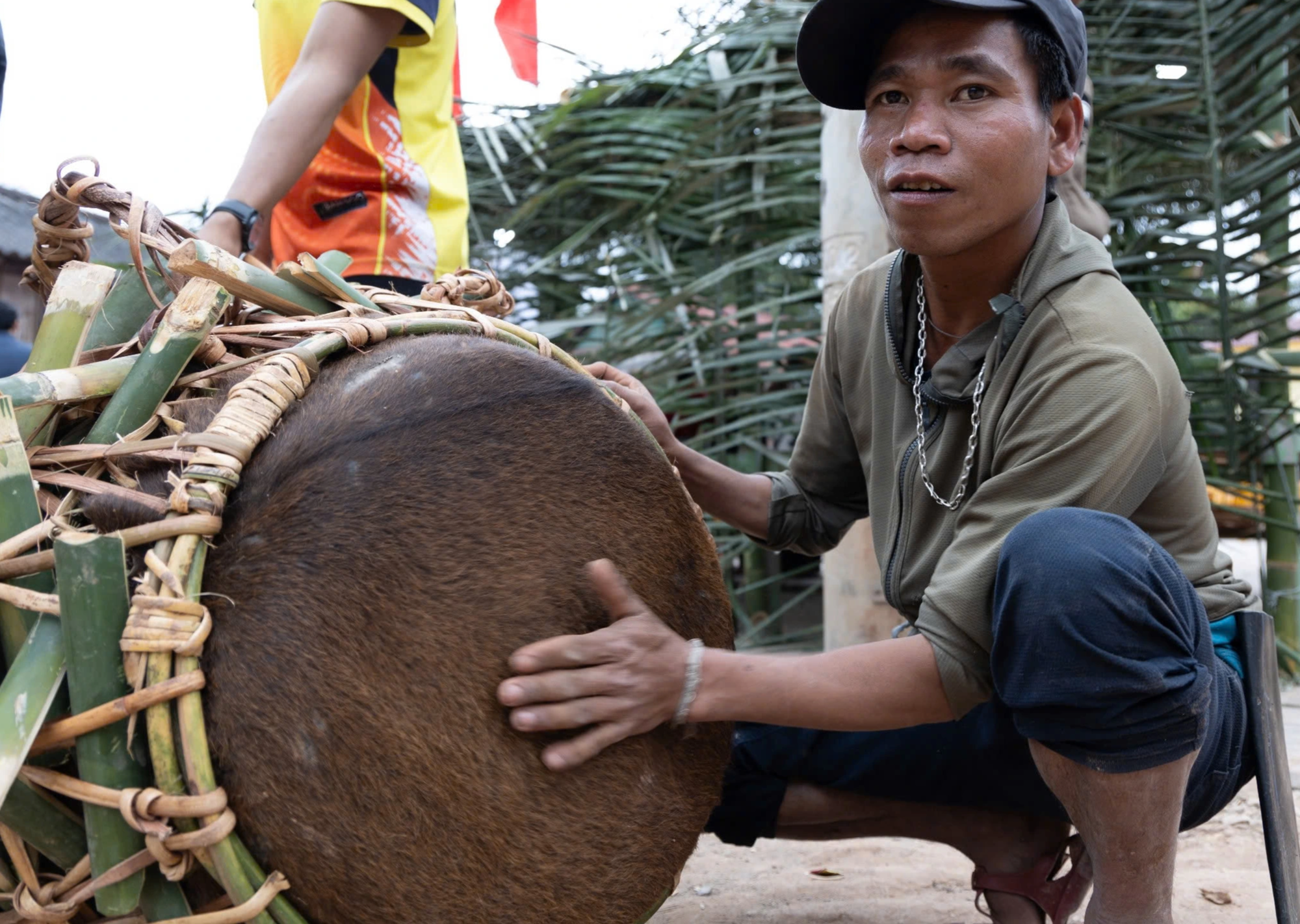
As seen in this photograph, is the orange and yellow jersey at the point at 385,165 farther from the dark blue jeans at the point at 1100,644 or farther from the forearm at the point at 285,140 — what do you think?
the dark blue jeans at the point at 1100,644

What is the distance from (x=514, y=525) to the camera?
3.81 ft

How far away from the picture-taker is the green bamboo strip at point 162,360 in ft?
3.64

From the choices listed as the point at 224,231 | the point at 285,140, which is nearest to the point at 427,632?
the point at 224,231

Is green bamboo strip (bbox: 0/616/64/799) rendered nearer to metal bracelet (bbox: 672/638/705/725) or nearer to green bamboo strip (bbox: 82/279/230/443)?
green bamboo strip (bbox: 82/279/230/443)

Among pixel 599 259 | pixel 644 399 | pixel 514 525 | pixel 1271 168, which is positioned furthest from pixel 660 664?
pixel 599 259

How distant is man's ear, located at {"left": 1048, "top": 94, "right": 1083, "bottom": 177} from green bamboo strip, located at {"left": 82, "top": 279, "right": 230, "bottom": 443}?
105 cm

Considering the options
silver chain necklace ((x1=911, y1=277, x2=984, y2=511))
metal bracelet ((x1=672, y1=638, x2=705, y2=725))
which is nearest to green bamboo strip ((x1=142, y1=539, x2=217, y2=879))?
metal bracelet ((x1=672, y1=638, x2=705, y2=725))

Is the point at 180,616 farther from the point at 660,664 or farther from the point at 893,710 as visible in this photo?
the point at 893,710

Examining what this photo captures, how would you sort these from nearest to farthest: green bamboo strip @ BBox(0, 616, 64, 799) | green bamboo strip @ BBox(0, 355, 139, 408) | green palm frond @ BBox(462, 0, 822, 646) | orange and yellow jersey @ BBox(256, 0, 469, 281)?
1. green bamboo strip @ BBox(0, 616, 64, 799)
2. green bamboo strip @ BBox(0, 355, 139, 408)
3. orange and yellow jersey @ BBox(256, 0, 469, 281)
4. green palm frond @ BBox(462, 0, 822, 646)

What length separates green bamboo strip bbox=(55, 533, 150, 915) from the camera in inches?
36.9

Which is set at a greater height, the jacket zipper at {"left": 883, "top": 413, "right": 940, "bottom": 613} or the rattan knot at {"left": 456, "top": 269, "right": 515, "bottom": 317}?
the rattan knot at {"left": 456, "top": 269, "right": 515, "bottom": 317}

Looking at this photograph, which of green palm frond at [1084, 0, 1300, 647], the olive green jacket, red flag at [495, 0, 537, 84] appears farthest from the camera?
green palm frond at [1084, 0, 1300, 647]

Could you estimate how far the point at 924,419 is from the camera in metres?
1.60

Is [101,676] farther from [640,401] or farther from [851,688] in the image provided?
[640,401]
